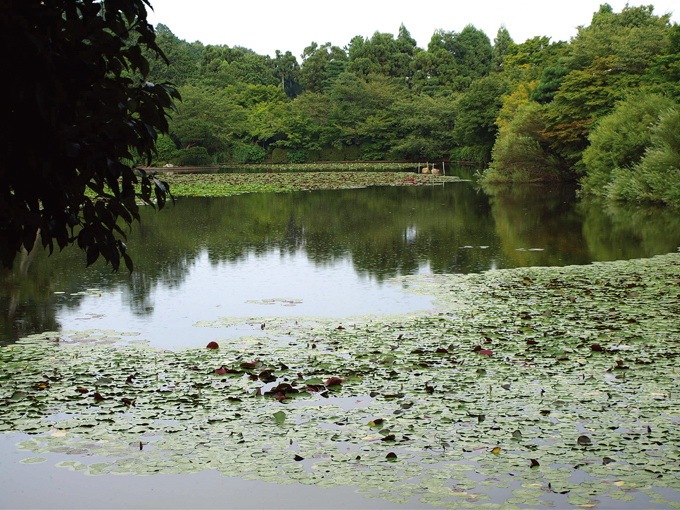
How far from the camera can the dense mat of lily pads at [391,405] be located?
17.9 feet

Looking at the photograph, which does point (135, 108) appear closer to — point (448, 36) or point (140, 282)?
point (140, 282)

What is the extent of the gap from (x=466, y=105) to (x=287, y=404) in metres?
54.2

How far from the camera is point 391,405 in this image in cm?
679

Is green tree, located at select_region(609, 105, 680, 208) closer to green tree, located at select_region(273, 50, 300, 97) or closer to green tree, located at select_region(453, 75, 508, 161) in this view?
green tree, located at select_region(453, 75, 508, 161)

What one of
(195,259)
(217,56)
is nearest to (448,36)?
(217,56)

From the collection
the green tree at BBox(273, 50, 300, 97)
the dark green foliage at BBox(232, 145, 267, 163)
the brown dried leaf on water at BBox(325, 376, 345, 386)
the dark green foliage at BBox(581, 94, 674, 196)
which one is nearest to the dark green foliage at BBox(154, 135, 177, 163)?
the dark green foliage at BBox(232, 145, 267, 163)

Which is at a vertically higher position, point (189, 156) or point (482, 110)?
point (482, 110)

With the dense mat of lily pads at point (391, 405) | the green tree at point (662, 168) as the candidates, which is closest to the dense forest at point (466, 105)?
the green tree at point (662, 168)

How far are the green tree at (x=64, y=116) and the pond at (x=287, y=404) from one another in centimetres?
243

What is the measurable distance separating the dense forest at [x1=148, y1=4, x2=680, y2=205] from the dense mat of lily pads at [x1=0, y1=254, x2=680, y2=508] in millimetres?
19595

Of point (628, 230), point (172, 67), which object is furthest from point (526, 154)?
point (172, 67)

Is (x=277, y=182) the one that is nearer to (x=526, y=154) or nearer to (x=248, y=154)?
(x=526, y=154)

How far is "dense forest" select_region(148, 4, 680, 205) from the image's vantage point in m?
31.4

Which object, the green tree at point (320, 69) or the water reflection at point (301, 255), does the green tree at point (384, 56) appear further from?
the water reflection at point (301, 255)
